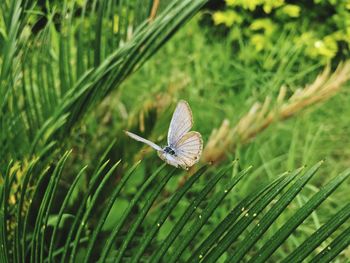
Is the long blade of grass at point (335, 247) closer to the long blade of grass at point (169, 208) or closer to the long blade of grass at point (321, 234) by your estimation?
the long blade of grass at point (321, 234)

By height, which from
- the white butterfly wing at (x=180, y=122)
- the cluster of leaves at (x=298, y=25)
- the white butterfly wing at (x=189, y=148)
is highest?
the white butterfly wing at (x=180, y=122)

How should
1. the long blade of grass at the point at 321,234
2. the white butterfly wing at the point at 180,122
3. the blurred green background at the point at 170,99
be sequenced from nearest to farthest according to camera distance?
the long blade of grass at the point at 321,234 < the white butterfly wing at the point at 180,122 < the blurred green background at the point at 170,99

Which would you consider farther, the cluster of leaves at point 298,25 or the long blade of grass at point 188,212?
the cluster of leaves at point 298,25

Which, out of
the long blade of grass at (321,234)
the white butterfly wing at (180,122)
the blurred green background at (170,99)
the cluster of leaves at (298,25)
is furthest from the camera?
the cluster of leaves at (298,25)

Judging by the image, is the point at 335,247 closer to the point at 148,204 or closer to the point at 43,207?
the point at 148,204

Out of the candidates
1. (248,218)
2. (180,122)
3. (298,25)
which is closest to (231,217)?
(248,218)

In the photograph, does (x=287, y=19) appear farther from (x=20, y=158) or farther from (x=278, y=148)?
(x=20, y=158)

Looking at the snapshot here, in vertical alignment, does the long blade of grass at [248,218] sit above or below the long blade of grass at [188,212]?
below

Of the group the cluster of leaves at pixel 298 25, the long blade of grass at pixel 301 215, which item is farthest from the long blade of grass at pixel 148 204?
the cluster of leaves at pixel 298 25
